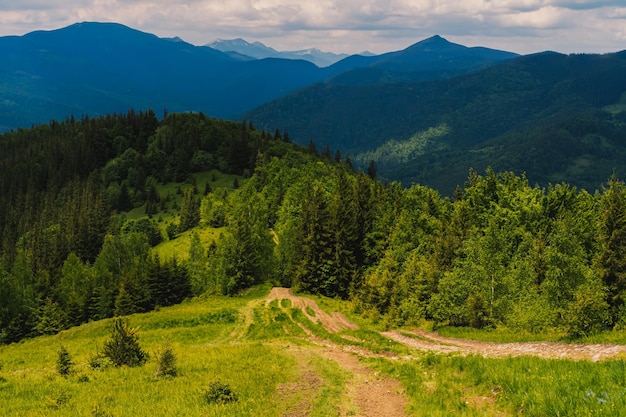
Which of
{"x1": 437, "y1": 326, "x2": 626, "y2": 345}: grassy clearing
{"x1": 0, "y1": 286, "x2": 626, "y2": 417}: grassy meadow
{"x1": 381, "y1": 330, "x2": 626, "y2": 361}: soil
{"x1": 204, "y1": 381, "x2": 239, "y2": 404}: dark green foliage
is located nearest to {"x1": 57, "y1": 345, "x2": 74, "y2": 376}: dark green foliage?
{"x1": 0, "y1": 286, "x2": 626, "y2": 417}: grassy meadow

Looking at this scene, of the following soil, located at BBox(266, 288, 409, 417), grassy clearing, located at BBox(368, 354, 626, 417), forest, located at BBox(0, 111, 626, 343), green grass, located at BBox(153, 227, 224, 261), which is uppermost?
grassy clearing, located at BBox(368, 354, 626, 417)

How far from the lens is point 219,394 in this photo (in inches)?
912

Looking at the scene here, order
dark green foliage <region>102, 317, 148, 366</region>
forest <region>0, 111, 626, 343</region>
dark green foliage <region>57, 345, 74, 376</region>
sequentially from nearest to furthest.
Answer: dark green foliage <region>57, 345, 74, 376</region> < dark green foliage <region>102, 317, 148, 366</region> < forest <region>0, 111, 626, 343</region>

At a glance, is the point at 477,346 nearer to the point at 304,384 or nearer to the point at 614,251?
the point at 304,384

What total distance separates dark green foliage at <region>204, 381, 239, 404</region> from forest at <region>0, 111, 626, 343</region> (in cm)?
2259

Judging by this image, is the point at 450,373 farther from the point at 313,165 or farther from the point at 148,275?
the point at 313,165

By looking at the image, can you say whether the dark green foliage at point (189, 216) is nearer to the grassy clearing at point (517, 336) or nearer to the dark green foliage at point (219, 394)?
the grassy clearing at point (517, 336)

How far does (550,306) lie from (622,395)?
84.4 ft

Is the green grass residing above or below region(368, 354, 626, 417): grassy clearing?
below

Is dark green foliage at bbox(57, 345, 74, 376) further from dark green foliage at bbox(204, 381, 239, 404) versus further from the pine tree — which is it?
the pine tree

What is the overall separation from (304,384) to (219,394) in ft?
16.5

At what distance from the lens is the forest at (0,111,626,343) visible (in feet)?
156

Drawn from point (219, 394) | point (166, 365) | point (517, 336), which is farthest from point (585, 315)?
point (166, 365)

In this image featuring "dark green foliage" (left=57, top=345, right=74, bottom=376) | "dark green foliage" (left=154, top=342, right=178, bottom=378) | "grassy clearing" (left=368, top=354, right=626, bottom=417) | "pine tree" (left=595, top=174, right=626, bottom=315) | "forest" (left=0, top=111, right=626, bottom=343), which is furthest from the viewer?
"forest" (left=0, top=111, right=626, bottom=343)
